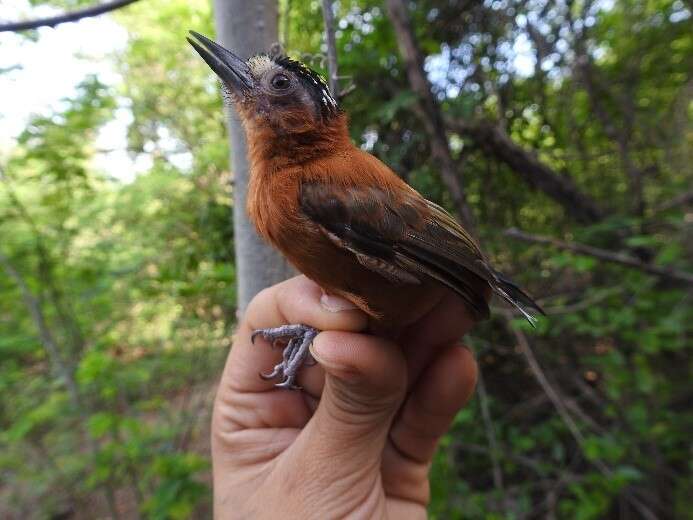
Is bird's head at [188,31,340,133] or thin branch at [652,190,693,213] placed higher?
bird's head at [188,31,340,133]

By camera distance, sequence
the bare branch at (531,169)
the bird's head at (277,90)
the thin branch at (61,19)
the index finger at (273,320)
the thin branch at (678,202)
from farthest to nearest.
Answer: the bare branch at (531,169) < the thin branch at (678,202) < the bird's head at (277,90) < the index finger at (273,320) < the thin branch at (61,19)

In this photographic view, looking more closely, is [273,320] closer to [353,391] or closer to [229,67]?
[353,391]

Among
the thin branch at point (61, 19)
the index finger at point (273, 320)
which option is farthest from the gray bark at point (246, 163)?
the thin branch at point (61, 19)

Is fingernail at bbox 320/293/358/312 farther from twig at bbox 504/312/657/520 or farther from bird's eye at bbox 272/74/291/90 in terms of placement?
twig at bbox 504/312/657/520

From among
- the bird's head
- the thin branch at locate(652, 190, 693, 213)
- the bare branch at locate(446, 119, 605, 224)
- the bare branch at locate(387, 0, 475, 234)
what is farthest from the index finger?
the thin branch at locate(652, 190, 693, 213)

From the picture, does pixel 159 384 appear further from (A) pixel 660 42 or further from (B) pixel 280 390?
(A) pixel 660 42

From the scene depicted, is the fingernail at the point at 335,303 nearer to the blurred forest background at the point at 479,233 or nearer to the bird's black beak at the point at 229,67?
the bird's black beak at the point at 229,67
